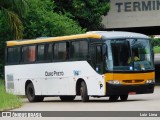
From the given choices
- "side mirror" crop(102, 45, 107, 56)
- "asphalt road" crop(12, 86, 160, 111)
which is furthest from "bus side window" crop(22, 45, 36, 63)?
"side mirror" crop(102, 45, 107, 56)

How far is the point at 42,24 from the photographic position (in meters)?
45.3

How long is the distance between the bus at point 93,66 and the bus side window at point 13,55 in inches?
57.1

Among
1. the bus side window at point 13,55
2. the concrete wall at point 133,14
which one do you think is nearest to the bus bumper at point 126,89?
the bus side window at point 13,55

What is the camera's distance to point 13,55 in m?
33.1

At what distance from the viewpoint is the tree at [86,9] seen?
49531 mm

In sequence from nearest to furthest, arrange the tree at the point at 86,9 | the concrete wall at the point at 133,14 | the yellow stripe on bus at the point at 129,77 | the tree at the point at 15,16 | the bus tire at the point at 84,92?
the yellow stripe on bus at the point at 129,77 < the bus tire at the point at 84,92 < the tree at the point at 15,16 < the tree at the point at 86,9 < the concrete wall at the point at 133,14

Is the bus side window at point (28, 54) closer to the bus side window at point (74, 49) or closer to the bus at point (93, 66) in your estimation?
the bus at point (93, 66)

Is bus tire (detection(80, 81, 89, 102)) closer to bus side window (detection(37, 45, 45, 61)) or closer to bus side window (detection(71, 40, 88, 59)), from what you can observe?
bus side window (detection(71, 40, 88, 59))

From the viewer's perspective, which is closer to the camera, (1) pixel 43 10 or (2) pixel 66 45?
(2) pixel 66 45

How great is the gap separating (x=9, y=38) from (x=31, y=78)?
13327 mm

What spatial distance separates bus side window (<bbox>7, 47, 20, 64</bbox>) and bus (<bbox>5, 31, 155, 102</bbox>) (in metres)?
1.45

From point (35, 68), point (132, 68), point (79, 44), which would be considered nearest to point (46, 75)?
point (35, 68)

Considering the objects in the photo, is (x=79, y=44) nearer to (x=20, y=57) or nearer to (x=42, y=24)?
(x=20, y=57)

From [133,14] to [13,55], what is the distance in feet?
65.3
